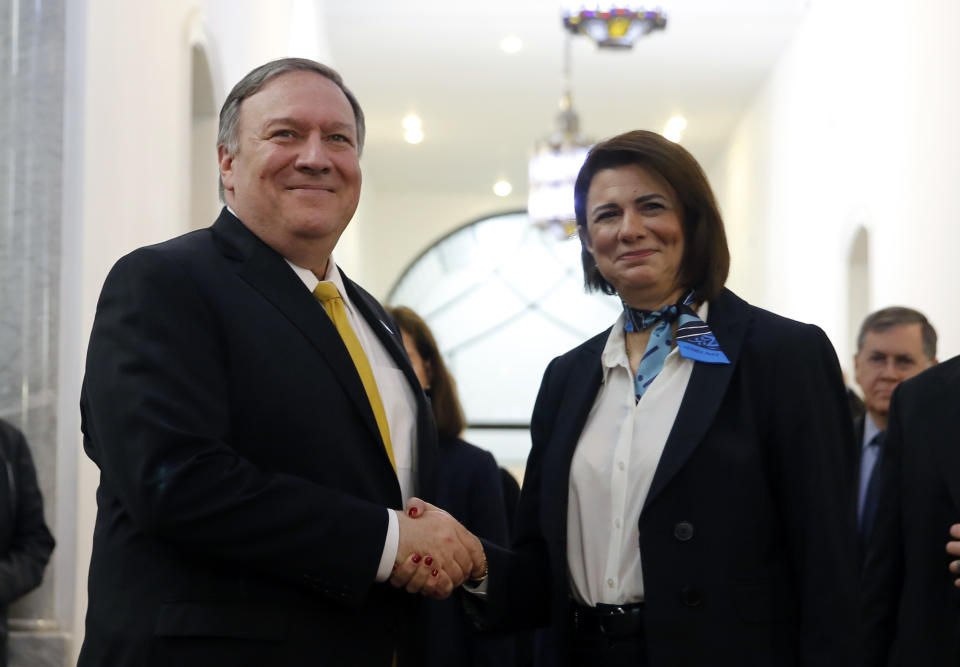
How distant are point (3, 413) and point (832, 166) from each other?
9579mm

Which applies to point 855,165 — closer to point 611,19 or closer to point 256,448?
point 611,19

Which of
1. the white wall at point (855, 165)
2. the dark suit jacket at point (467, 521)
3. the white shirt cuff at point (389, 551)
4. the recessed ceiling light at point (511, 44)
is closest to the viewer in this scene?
the white shirt cuff at point (389, 551)

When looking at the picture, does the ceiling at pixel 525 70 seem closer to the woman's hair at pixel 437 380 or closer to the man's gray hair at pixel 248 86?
the woman's hair at pixel 437 380

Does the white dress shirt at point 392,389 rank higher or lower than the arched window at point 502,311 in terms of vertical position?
lower

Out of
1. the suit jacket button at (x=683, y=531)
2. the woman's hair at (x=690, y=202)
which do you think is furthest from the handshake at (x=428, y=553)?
the woman's hair at (x=690, y=202)

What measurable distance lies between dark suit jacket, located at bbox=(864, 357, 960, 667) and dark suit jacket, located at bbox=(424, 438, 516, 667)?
118 cm

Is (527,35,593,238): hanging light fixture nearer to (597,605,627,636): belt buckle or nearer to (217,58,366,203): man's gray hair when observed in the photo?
(217,58,366,203): man's gray hair

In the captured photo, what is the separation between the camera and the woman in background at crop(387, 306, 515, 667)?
12.3ft

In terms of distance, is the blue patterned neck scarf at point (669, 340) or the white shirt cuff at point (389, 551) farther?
the blue patterned neck scarf at point (669, 340)

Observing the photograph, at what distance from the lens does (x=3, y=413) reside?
3.70m

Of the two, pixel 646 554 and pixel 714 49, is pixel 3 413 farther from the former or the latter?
pixel 714 49

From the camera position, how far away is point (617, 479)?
8.48 feet

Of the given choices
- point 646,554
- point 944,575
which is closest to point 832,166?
point 944,575

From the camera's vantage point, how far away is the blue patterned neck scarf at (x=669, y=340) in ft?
8.44
